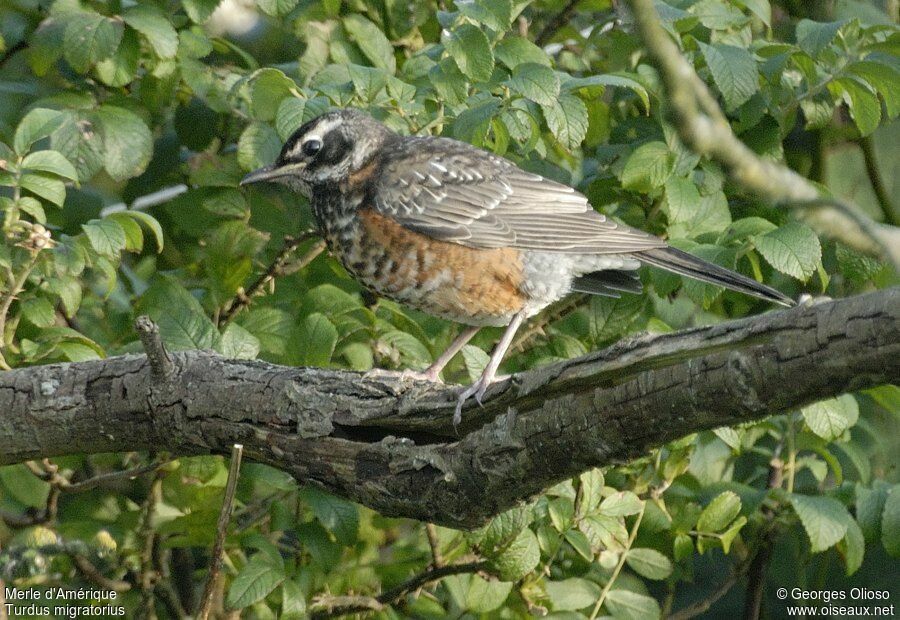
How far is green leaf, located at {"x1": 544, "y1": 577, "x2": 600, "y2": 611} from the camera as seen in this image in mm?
4383

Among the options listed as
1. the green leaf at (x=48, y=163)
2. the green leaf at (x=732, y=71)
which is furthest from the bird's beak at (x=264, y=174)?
the green leaf at (x=732, y=71)

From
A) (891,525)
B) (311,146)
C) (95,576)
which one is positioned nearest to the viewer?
(891,525)

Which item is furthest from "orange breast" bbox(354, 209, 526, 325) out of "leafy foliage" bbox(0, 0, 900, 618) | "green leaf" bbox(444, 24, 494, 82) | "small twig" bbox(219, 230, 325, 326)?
"green leaf" bbox(444, 24, 494, 82)

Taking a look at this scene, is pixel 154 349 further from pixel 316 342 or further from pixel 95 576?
pixel 95 576

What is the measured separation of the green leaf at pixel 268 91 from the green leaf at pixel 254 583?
1695mm

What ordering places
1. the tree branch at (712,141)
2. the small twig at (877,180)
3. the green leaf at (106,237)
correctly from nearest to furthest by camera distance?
the tree branch at (712,141)
the green leaf at (106,237)
the small twig at (877,180)

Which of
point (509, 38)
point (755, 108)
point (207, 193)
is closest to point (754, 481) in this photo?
point (755, 108)

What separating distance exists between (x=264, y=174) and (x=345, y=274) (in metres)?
0.62

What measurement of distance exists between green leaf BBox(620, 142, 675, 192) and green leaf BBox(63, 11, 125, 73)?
1996 millimetres

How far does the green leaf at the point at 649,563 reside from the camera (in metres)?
4.38

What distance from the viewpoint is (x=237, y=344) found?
13.3 ft

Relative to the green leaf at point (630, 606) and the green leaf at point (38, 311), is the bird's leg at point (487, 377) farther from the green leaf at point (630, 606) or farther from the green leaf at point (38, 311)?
the green leaf at point (38, 311)

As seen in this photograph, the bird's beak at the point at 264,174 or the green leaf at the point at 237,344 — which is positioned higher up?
the bird's beak at the point at 264,174

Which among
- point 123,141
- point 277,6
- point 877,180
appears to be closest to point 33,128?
point 123,141
